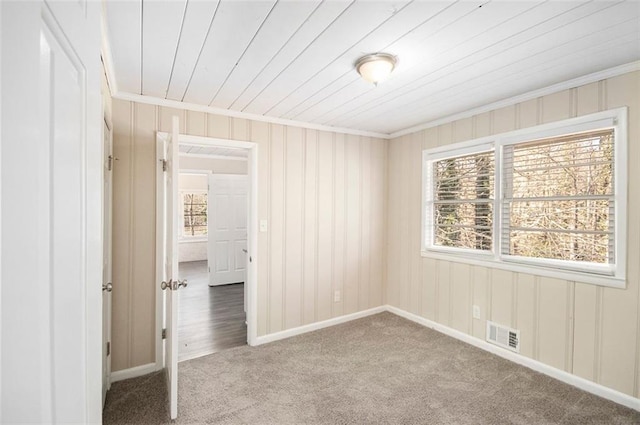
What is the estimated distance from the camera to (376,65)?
78.0 inches

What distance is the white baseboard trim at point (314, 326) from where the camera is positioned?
326cm

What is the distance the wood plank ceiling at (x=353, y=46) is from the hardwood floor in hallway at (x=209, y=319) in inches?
95.0

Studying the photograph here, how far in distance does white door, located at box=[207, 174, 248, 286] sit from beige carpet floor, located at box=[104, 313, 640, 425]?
2855mm

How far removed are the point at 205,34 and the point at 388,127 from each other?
2493mm

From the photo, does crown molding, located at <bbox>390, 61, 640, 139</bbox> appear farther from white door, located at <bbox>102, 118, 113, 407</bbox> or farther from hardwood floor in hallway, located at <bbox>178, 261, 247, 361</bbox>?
hardwood floor in hallway, located at <bbox>178, 261, 247, 361</bbox>

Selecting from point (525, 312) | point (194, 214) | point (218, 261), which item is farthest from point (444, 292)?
point (194, 214)

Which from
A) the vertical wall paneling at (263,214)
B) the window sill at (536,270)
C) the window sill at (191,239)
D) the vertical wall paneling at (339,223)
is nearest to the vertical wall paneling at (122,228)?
the vertical wall paneling at (263,214)

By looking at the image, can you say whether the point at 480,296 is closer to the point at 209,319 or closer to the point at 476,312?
the point at 476,312

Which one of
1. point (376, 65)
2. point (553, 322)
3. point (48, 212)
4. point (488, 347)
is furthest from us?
point (488, 347)

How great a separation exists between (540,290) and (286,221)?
244cm

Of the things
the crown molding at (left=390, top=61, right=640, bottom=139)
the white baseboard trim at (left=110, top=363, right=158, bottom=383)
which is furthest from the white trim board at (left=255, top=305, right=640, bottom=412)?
the crown molding at (left=390, top=61, right=640, bottom=139)

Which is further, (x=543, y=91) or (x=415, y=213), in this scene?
(x=415, y=213)

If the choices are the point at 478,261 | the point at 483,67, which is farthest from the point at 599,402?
the point at 483,67

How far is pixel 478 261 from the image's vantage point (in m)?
3.11
